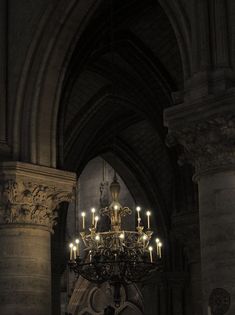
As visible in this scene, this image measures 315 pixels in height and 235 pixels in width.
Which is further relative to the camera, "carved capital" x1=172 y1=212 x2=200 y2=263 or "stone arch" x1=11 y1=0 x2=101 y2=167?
"carved capital" x1=172 y1=212 x2=200 y2=263

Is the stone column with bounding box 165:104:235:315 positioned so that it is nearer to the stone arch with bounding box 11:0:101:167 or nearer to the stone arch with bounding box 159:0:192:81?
the stone arch with bounding box 159:0:192:81

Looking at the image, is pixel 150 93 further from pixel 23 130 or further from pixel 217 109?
pixel 217 109

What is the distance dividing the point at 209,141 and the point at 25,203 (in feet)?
13.8

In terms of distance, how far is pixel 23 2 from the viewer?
15.0 m

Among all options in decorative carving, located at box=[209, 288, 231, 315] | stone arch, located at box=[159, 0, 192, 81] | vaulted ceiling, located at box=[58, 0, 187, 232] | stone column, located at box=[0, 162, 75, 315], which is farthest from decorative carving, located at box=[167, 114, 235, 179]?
vaulted ceiling, located at box=[58, 0, 187, 232]

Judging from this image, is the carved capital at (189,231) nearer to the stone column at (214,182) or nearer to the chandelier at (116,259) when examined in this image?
the chandelier at (116,259)

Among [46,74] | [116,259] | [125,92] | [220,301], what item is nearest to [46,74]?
[46,74]

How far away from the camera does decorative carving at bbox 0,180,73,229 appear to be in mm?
13922

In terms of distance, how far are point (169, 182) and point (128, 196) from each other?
508 cm

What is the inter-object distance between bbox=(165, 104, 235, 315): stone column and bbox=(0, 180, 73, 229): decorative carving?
3.65 m

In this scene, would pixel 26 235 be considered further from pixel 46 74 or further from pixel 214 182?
pixel 214 182

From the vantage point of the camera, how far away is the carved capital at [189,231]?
19.1 m

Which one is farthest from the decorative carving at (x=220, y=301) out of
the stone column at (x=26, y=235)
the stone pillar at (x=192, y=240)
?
the stone pillar at (x=192, y=240)

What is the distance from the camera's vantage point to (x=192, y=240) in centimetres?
1919
